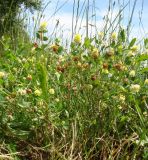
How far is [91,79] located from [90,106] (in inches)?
4.7

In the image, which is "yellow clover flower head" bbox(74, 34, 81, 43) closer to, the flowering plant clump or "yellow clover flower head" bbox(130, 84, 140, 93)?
the flowering plant clump

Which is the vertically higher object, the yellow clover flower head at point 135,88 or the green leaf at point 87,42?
the green leaf at point 87,42

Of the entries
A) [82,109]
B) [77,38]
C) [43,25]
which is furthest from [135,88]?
[43,25]

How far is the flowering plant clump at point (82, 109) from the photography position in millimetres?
1782

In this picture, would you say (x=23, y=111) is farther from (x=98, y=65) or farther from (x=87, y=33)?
(x=87, y=33)

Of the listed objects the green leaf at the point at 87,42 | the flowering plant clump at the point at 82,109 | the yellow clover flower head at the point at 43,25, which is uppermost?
the yellow clover flower head at the point at 43,25

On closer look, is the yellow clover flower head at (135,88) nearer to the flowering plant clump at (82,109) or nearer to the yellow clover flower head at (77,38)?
the flowering plant clump at (82,109)

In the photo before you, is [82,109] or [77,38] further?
[77,38]

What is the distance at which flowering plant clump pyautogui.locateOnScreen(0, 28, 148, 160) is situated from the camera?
5.85ft

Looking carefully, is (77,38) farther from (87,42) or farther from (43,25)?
(43,25)

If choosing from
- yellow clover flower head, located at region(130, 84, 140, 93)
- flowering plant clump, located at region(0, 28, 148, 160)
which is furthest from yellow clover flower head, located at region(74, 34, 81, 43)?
yellow clover flower head, located at region(130, 84, 140, 93)

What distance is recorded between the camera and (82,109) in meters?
1.91

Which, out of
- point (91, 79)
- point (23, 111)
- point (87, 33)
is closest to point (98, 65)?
point (91, 79)

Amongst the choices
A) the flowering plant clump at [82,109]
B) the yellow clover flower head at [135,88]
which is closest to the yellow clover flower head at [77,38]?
the flowering plant clump at [82,109]
